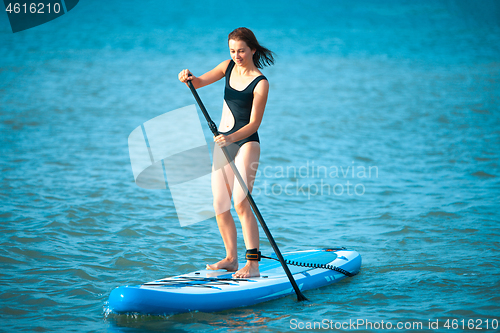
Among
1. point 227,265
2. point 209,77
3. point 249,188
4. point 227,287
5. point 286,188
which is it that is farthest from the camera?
point 286,188

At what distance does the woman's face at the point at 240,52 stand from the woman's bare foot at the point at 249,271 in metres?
1.55

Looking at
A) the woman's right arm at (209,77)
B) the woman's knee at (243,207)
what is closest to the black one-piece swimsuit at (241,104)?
the woman's right arm at (209,77)

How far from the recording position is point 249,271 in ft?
13.4

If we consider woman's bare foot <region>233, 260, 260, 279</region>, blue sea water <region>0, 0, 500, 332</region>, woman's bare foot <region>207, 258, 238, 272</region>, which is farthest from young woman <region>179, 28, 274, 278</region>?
blue sea water <region>0, 0, 500, 332</region>

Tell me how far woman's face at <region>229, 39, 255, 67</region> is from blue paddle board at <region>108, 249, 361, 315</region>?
5.48 ft

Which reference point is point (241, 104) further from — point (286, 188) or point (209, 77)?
point (286, 188)

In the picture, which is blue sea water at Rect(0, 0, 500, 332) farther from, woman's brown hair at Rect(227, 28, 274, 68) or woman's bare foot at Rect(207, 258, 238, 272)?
woman's brown hair at Rect(227, 28, 274, 68)

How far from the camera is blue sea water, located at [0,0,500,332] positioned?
3982 millimetres

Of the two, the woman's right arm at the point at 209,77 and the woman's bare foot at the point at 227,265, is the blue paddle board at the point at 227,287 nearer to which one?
the woman's bare foot at the point at 227,265

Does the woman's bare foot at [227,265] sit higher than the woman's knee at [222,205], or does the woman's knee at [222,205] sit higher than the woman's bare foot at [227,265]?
the woman's knee at [222,205]

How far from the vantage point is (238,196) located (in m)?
3.93

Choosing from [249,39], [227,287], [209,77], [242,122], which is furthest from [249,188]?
[249,39]

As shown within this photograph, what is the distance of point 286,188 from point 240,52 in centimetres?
399

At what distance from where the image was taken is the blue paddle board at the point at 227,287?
343 cm
